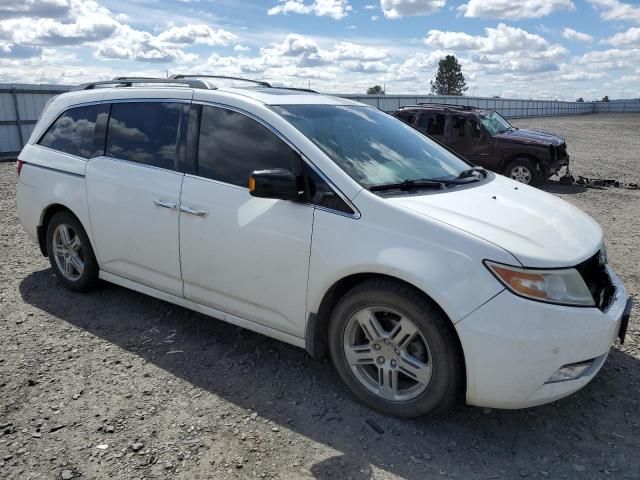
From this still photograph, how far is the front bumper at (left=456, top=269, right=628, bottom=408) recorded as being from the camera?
2.58 meters

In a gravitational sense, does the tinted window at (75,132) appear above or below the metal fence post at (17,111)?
above

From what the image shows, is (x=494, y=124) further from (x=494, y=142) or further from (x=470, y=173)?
(x=470, y=173)

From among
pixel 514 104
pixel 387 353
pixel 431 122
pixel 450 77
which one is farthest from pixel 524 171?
pixel 450 77

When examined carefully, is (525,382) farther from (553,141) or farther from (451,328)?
(553,141)

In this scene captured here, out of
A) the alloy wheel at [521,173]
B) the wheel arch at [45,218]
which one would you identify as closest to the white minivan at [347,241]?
the wheel arch at [45,218]

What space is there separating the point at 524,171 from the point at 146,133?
9784 millimetres

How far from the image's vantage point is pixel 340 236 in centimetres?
300

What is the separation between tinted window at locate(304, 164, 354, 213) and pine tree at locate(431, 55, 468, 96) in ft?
250

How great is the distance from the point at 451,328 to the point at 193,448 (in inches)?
57.7

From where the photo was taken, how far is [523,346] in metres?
2.58

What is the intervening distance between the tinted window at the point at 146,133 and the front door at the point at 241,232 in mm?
270

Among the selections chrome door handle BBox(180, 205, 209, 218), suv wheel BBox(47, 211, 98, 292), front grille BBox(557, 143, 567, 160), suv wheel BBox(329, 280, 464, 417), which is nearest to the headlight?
suv wheel BBox(329, 280, 464, 417)

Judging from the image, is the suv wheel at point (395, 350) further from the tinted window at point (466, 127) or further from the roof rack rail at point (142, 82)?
the tinted window at point (466, 127)

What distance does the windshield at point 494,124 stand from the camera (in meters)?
12.3
